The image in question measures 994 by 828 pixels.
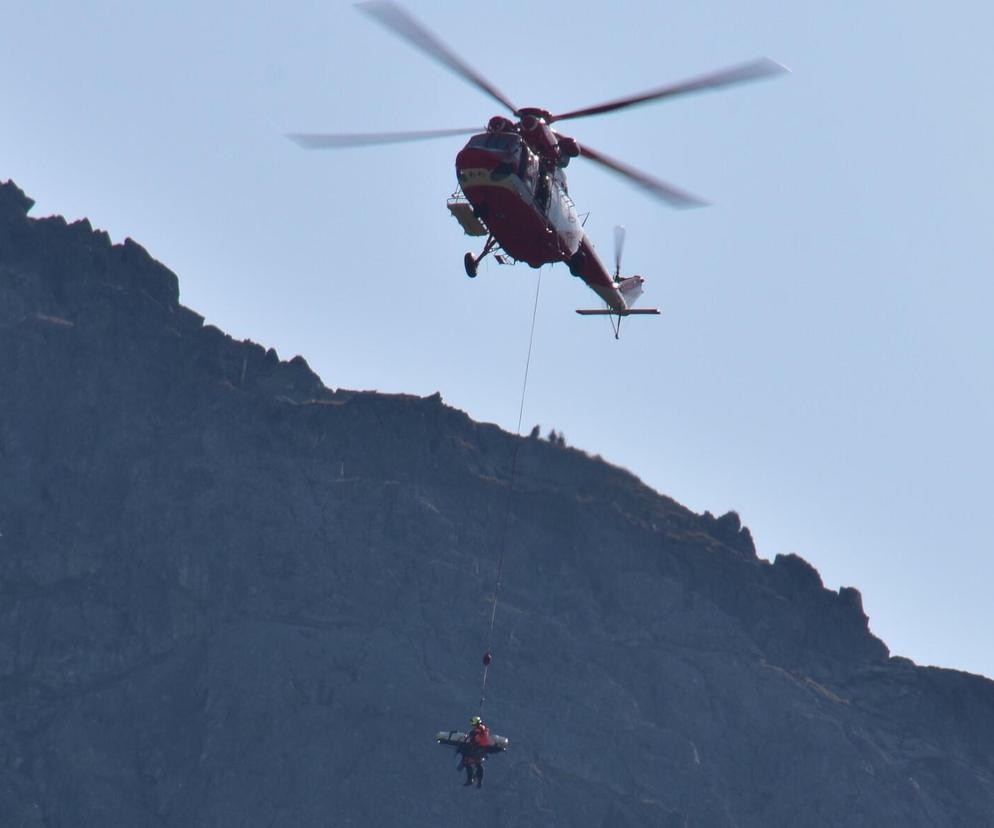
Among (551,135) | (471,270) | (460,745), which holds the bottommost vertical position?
Result: (460,745)

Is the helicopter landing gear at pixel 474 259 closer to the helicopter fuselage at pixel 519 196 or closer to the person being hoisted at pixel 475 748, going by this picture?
the helicopter fuselage at pixel 519 196

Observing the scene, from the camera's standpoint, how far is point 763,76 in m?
68.7

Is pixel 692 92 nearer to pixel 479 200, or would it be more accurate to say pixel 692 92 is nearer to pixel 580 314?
pixel 479 200

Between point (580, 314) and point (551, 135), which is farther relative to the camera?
point (580, 314)

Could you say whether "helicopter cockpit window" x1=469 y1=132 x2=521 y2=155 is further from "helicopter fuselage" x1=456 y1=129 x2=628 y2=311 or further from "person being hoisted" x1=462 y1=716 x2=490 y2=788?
"person being hoisted" x1=462 y1=716 x2=490 y2=788

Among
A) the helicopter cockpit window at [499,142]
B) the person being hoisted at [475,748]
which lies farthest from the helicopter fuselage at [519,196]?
the person being hoisted at [475,748]

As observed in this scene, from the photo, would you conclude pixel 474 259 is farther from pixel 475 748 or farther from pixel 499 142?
pixel 475 748

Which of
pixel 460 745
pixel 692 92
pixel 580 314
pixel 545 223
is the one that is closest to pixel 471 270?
pixel 545 223

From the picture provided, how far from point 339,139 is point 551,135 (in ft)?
41.3

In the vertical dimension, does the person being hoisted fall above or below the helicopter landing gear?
below

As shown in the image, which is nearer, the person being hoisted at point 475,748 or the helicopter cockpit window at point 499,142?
the helicopter cockpit window at point 499,142

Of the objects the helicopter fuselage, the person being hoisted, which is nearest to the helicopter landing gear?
the helicopter fuselage

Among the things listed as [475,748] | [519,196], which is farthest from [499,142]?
[475,748]

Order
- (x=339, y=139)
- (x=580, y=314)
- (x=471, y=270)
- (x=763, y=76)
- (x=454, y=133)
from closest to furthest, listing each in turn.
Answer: (x=763, y=76)
(x=339, y=139)
(x=454, y=133)
(x=471, y=270)
(x=580, y=314)
